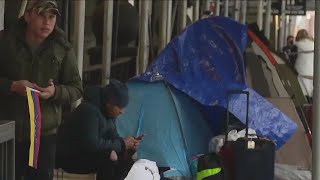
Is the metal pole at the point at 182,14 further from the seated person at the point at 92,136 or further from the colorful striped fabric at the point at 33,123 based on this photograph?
the colorful striped fabric at the point at 33,123

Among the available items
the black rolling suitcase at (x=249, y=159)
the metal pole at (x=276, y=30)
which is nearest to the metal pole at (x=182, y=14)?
the black rolling suitcase at (x=249, y=159)

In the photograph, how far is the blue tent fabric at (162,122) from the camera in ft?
18.6

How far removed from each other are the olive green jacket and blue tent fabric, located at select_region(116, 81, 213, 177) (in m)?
1.95

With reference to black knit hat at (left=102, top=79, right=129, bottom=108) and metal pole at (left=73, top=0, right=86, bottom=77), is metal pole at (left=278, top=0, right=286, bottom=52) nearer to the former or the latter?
metal pole at (left=73, top=0, right=86, bottom=77)

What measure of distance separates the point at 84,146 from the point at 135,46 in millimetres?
4123

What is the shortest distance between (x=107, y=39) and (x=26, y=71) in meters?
3.31

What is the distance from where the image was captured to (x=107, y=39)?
22.8ft

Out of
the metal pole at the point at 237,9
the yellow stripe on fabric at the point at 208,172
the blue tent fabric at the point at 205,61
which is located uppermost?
the metal pole at the point at 237,9

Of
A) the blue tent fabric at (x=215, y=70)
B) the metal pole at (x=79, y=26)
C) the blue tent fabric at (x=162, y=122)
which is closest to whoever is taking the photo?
the blue tent fabric at (x=162, y=122)

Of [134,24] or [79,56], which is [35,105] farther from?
[134,24]

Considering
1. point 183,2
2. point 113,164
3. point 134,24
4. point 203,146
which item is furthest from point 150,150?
point 183,2

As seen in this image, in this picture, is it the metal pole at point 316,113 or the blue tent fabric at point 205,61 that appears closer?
the metal pole at point 316,113

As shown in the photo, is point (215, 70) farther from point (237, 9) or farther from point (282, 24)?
point (282, 24)

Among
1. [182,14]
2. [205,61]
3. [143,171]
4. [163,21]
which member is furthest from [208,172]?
[182,14]
